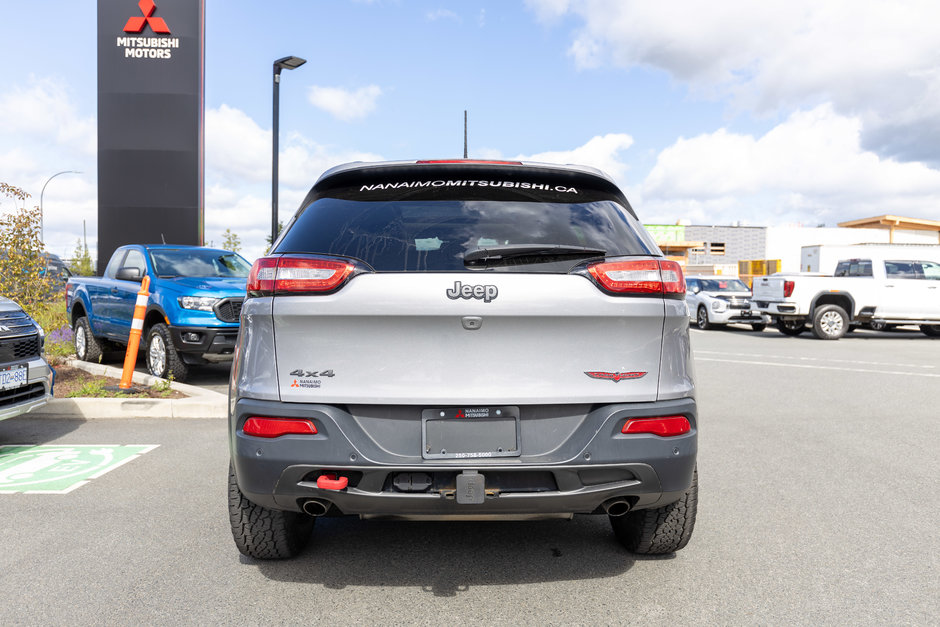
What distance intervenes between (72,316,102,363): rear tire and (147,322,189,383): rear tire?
6.04 ft

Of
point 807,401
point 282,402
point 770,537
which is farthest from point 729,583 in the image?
point 807,401

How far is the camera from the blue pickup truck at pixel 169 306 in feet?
29.2

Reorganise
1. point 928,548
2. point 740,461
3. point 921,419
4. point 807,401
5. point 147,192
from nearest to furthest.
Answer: point 928,548 → point 740,461 → point 921,419 → point 807,401 → point 147,192

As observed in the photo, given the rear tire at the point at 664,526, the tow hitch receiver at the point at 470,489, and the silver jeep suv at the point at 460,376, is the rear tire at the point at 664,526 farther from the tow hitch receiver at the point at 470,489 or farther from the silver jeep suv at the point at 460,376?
the tow hitch receiver at the point at 470,489

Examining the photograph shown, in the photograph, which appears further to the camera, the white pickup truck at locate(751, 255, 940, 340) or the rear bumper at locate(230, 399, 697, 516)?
the white pickup truck at locate(751, 255, 940, 340)

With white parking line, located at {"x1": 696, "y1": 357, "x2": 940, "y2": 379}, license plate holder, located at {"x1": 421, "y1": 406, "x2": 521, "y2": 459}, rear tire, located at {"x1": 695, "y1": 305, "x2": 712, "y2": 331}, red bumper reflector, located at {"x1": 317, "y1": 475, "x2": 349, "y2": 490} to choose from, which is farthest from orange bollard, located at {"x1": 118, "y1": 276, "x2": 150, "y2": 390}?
rear tire, located at {"x1": 695, "y1": 305, "x2": 712, "y2": 331}

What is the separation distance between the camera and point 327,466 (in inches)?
112

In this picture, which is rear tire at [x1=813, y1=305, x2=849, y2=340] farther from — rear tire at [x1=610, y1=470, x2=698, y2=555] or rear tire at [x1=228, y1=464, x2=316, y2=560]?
rear tire at [x1=228, y1=464, x2=316, y2=560]

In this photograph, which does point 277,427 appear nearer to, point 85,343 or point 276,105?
point 85,343

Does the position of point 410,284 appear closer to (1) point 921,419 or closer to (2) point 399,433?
(2) point 399,433

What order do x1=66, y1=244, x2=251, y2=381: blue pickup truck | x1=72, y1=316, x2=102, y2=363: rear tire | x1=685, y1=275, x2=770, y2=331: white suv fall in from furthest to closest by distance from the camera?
x1=685, y1=275, x2=770, y2=331: white suv, x1=72, y1=316, x2=102, y2=363: rear tire, x1=66, y1=244, x2=251, y2=381: blue pickup truck

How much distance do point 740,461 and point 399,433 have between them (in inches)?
145

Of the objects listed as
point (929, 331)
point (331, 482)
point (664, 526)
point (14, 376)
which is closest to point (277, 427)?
point (331, 482)

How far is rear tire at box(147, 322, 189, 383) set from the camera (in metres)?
8.99
